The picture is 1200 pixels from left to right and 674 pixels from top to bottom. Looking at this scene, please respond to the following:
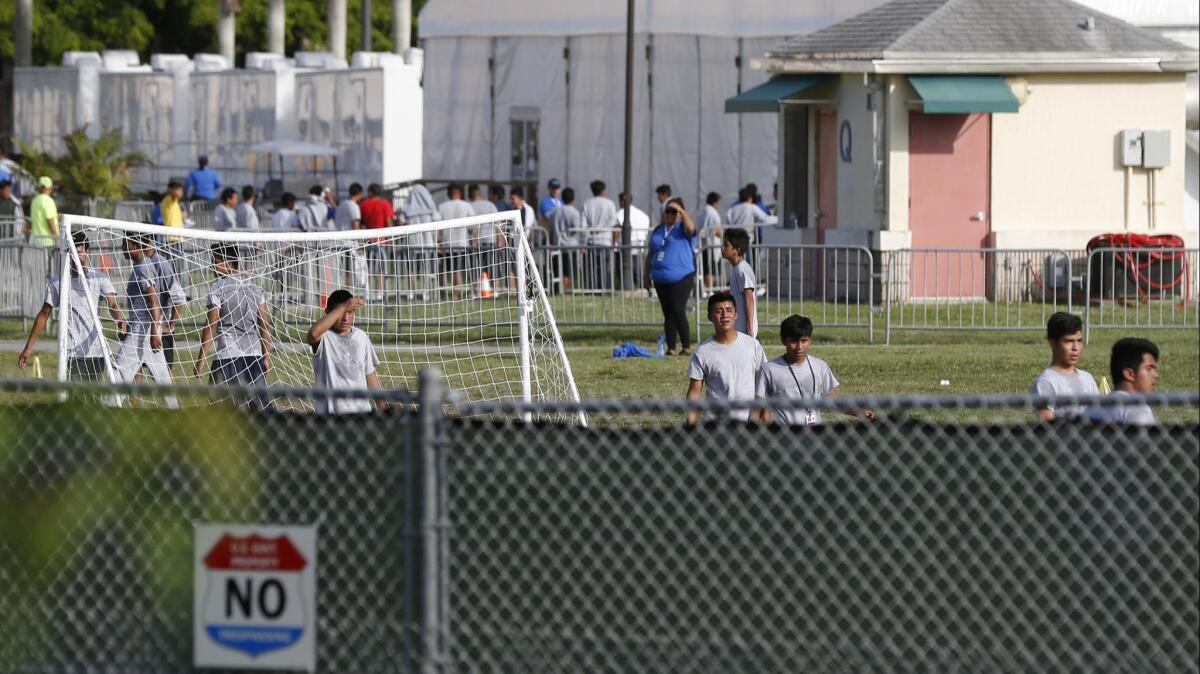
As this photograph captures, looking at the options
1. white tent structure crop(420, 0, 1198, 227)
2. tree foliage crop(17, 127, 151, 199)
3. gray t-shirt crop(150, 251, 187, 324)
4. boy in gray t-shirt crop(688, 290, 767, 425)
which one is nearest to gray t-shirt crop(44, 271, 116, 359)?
gray t-shirt crop(150, 251, 187, 324)

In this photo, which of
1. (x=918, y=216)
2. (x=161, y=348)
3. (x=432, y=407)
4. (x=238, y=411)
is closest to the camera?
(x=432, y=407)

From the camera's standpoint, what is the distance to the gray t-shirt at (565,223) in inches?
1095

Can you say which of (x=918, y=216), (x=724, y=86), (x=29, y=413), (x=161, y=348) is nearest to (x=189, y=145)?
(x=724, y=86)

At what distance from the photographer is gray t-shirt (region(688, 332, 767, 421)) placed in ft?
35.3

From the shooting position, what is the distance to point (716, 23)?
31.6 m

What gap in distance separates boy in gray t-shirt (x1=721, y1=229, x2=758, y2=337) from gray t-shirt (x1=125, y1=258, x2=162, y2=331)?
4340 mm

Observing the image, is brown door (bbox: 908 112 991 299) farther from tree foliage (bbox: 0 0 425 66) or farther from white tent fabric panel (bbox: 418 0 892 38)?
tree foliage (bbox: 0 0 425 66)

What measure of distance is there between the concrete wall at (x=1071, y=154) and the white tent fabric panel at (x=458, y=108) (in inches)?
444

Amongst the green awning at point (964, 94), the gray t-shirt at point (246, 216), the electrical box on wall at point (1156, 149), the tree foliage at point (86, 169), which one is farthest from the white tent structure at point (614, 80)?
the electrical box on wall at point (1156, 149)

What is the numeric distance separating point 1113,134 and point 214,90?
73.6 ft

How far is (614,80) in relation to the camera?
32156 mm

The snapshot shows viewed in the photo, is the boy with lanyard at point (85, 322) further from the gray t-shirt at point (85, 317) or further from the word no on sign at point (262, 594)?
the word no on sign at point (262, 594)

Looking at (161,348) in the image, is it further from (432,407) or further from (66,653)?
(432,407)

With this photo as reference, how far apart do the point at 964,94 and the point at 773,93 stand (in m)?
2.94
